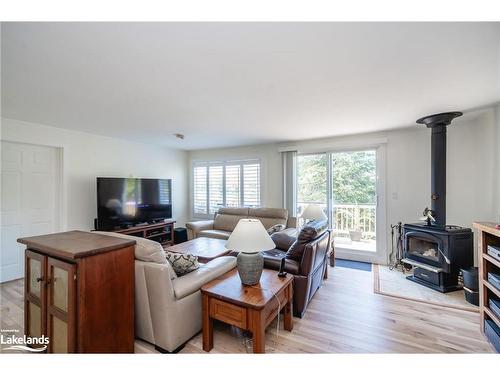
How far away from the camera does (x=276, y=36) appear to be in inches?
53.3

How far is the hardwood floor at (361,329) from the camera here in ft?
5.92

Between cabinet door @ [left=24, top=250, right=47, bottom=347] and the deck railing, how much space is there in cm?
419

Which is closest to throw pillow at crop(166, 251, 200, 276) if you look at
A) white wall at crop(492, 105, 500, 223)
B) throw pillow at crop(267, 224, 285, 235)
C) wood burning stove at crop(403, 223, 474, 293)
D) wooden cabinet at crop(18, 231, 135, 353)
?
wooden cabinet at crop(18, 231, 135, 353)

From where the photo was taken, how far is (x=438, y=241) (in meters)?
2.87

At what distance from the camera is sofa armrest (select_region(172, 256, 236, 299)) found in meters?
1.76

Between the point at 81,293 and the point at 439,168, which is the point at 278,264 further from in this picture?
the point at 439,168

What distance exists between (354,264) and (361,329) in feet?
6.62

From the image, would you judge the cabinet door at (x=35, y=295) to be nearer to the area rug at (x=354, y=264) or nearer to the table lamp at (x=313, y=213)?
the table lamp at (x=313, y=213)

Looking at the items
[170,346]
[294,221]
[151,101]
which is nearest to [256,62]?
[151,101]

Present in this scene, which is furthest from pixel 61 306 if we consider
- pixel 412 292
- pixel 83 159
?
pixel 412 292

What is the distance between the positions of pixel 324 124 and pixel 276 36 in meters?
2.24

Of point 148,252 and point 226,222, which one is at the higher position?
point 148,252

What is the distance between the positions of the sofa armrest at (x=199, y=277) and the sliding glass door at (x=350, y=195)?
9.22 ft

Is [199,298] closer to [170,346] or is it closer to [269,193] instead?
[170,346]
